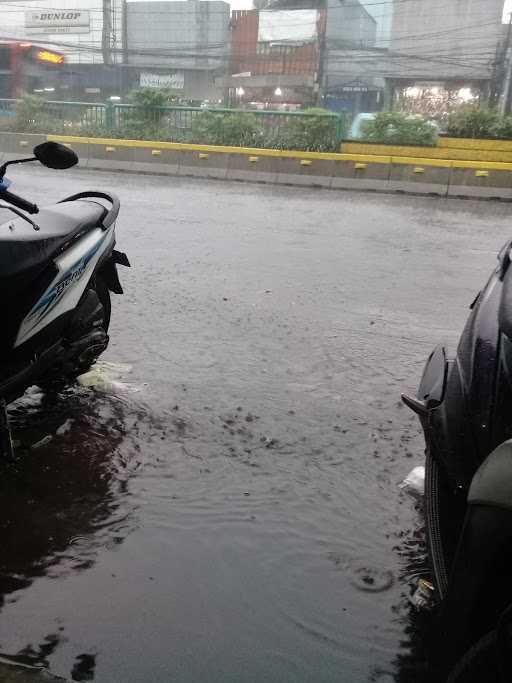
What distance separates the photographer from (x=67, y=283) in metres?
3.13

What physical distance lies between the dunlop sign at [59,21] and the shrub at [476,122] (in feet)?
153

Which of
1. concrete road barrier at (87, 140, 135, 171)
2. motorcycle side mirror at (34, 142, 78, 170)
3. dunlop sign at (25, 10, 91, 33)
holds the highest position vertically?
dunlop sign at (25, 10, 91, 33)

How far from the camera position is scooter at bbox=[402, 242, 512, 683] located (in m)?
1.30

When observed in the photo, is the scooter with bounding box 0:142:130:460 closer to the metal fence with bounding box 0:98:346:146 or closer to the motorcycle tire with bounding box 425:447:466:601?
the motorcycle tire with bounding box 425:447:466:601

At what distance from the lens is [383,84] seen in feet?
164

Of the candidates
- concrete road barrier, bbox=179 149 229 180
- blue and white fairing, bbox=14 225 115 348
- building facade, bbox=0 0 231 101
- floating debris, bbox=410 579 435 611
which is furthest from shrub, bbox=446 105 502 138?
building facade, bbox=0 0 231 101

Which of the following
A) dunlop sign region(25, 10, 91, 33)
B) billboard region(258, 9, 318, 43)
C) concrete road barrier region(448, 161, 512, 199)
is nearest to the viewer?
concrete road barrier region(448, 161, 512, 199)

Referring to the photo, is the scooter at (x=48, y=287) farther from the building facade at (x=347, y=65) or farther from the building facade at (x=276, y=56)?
the building facade at (x=347, y=65)

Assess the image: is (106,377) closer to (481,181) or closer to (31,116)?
(481,181)

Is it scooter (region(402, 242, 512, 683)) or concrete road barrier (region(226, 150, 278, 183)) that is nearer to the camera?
scooter (region(402, 242, 512, 683))

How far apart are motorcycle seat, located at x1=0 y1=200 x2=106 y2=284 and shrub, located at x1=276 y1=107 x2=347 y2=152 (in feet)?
47.5

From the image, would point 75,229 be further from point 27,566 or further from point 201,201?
point 201,201

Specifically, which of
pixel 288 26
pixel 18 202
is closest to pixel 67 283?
pixel 18 202

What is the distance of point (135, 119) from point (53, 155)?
686 inches
